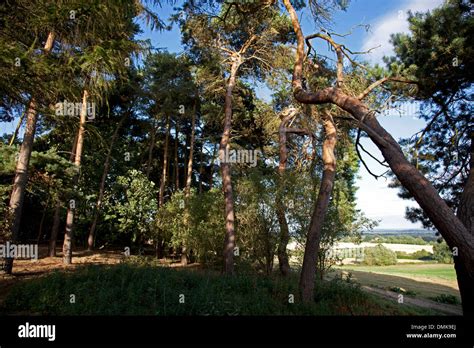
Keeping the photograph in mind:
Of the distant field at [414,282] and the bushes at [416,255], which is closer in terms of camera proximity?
the distant field at [414,282]

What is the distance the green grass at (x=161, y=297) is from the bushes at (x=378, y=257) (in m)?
42.4

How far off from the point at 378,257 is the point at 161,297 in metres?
48.8

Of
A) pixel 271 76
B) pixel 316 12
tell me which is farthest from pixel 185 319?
pixel 271 76

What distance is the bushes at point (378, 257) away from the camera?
45344mm

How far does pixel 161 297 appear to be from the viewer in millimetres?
5914

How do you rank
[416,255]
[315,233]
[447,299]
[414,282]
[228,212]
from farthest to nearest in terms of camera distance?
[416,255] < [414,282] < [447,299] < [228,212] < [315,233]

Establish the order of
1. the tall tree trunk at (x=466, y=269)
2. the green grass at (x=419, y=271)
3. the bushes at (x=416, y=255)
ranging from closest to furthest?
the tall tree trunk at (x=466, y=269) < the green grass at (x=419, y=271) < the bushes at (x=416, y=255)

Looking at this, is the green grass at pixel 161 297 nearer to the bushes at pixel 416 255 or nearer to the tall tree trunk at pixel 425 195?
the tall tree trunk at pixel 425 195

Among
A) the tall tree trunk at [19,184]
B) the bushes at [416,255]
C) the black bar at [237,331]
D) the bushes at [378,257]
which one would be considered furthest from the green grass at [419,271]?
the tall tree trunk at [19,184]

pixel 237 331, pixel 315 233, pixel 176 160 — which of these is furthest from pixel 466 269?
pixel 176 160

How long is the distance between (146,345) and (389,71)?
7.85 meters

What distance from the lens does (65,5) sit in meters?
4.20

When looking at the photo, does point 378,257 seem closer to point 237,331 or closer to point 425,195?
point 237,331

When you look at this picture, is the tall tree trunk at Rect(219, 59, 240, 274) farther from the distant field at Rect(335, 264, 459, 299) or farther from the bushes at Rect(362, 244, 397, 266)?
the bushes at Rect(362, 244, 397, 266)
